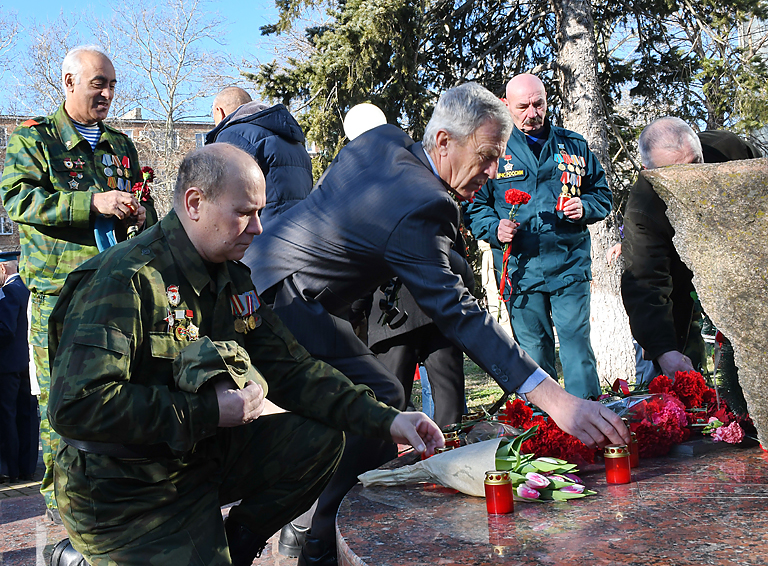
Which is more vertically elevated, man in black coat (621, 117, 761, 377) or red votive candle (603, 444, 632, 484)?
man in black coat (621, 117, 761, 377)

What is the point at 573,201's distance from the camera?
15.8 ft

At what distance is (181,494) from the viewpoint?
2277 millimetres

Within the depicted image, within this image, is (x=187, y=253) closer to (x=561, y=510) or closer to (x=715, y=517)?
(x=561, y=510)

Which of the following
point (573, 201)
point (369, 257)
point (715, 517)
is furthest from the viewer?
point (573, 201)

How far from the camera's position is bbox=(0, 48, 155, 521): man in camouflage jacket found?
373 centimetres

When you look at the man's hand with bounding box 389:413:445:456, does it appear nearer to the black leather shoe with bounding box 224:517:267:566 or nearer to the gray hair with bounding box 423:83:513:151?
the black leather shoe with bounding box 224:517:267:566

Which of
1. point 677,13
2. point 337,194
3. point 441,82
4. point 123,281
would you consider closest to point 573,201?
point 337,194

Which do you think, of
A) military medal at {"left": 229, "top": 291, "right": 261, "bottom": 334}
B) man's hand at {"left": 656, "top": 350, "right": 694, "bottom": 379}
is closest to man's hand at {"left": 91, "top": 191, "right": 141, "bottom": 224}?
military medal at {"left": 229, "top": 291, "right": 261, "bottom": 334}

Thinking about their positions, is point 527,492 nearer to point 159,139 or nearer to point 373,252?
point 373,252

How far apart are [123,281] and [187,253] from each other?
25 centimetres

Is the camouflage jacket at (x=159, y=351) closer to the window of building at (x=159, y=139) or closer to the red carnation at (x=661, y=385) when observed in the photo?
the red carnation at (x=661, y=385)

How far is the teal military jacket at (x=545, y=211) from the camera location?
16.0 feet

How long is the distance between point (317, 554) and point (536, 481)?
974mm

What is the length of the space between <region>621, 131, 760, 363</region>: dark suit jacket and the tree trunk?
5573mm
